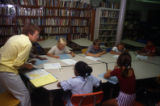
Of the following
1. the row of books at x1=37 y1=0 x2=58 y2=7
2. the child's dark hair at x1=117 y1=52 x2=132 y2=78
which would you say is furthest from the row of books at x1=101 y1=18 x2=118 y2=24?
the child's dark hair at x1=117 y1=52 x2=132 y2=78

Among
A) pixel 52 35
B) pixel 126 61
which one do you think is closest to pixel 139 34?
pixel 52 35

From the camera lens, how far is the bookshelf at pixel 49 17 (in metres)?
4.56

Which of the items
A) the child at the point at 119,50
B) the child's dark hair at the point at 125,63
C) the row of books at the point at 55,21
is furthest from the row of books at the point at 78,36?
the child's dark hair at the point at 125,63

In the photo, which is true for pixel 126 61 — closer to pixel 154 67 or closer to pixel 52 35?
pixel 154 67

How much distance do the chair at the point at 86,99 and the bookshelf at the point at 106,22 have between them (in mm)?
4319

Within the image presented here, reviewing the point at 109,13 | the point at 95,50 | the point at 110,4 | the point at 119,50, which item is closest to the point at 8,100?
the point at 95,50

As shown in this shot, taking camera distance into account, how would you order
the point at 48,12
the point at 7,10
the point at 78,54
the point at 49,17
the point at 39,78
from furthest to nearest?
the point at 49,17 → the point at 48,12 → the point at 7,10 → the point at 78,54 → the point at 39,78

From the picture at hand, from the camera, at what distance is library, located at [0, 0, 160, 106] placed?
5.41ft

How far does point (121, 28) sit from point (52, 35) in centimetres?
260

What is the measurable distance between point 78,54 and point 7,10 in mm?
2878

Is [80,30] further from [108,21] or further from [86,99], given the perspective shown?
[86,99]

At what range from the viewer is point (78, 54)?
3256 mm

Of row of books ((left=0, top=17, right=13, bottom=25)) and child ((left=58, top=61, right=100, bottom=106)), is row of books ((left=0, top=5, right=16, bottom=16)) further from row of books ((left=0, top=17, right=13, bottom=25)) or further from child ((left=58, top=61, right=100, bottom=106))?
child ((left=58, top=61, right=100, bottom=106))

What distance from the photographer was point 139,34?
5457mm
